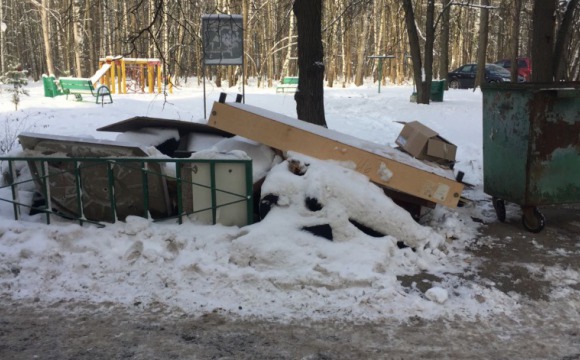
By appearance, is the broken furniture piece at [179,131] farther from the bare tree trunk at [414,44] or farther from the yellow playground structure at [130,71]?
the yellow playground structure at [130,71]

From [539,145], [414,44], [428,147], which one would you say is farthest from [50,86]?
[539,145]

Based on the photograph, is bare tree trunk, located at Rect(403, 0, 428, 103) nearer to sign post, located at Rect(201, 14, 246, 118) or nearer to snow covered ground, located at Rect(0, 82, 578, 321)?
sign post, located at Rect(201, 14, 246, 118)

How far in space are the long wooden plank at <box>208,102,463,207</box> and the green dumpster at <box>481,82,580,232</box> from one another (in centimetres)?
84

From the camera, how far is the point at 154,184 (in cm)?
503

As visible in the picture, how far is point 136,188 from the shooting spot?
198 inches

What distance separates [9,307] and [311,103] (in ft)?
16.0

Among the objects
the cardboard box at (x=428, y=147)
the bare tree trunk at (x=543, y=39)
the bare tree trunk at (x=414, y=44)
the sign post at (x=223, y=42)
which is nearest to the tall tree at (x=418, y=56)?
the bare tree trunk at (x=414, y=44)

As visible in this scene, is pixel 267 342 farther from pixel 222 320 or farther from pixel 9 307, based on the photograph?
pixel 9 307

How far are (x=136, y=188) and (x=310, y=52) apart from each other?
3467 millimetres

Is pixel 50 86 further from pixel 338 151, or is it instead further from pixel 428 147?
pixel 338 151

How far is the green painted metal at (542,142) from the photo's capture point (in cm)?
508

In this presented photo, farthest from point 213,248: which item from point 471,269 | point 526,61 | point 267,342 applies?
point 526,61

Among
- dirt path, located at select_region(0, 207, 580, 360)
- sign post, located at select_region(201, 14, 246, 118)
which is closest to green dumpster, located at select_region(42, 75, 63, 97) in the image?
sign post, located at select_region(201, 14, 246, 118)

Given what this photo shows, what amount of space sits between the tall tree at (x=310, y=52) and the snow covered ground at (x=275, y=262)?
2.64 meters
